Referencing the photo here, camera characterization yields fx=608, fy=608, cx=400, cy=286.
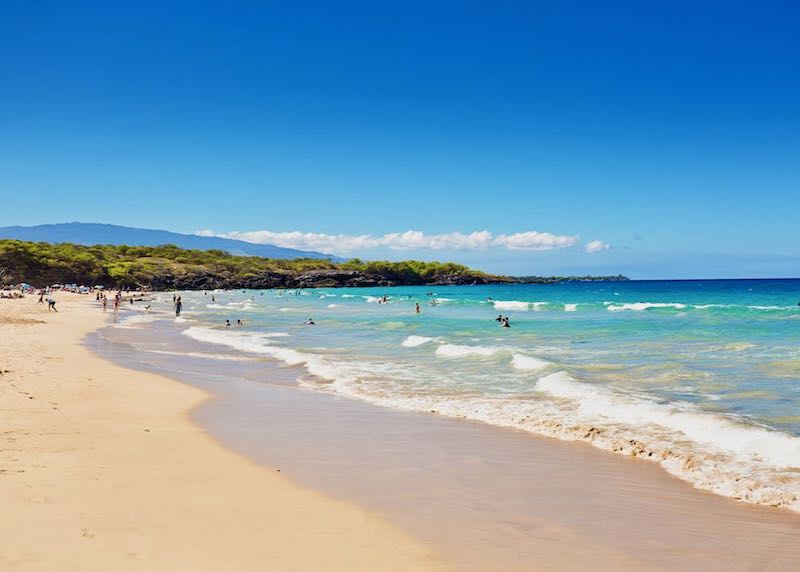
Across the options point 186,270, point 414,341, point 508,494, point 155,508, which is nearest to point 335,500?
point 155,508

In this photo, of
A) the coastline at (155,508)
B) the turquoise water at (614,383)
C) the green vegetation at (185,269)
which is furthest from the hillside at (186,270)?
the coastline at (155,508)

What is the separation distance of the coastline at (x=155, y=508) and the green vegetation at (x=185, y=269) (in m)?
98.5

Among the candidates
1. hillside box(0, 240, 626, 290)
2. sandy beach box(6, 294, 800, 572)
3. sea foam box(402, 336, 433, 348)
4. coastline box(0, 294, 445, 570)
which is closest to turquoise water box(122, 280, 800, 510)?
sea foam box(402, 336, 433, 348)

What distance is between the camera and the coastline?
5109 mm

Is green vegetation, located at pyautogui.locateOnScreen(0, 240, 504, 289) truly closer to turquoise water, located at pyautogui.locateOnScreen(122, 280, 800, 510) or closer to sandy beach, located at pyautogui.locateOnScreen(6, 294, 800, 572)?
turquoise water, located at pyautogui.locateOnScreen(122, 280, 800, 510)

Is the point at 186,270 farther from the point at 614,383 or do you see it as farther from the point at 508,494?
the point at 508,494

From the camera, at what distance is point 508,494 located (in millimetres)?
A: 7336

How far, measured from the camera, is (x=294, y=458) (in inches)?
351

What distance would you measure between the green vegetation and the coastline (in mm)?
98460

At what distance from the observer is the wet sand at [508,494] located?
5578mm

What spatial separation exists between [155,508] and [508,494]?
3.98 meters

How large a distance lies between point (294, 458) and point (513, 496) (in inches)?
131

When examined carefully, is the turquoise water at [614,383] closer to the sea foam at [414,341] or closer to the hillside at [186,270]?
the sea foam at [414,341]

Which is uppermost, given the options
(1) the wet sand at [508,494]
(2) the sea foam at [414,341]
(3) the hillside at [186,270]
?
(3) the hillside at [186,270]
